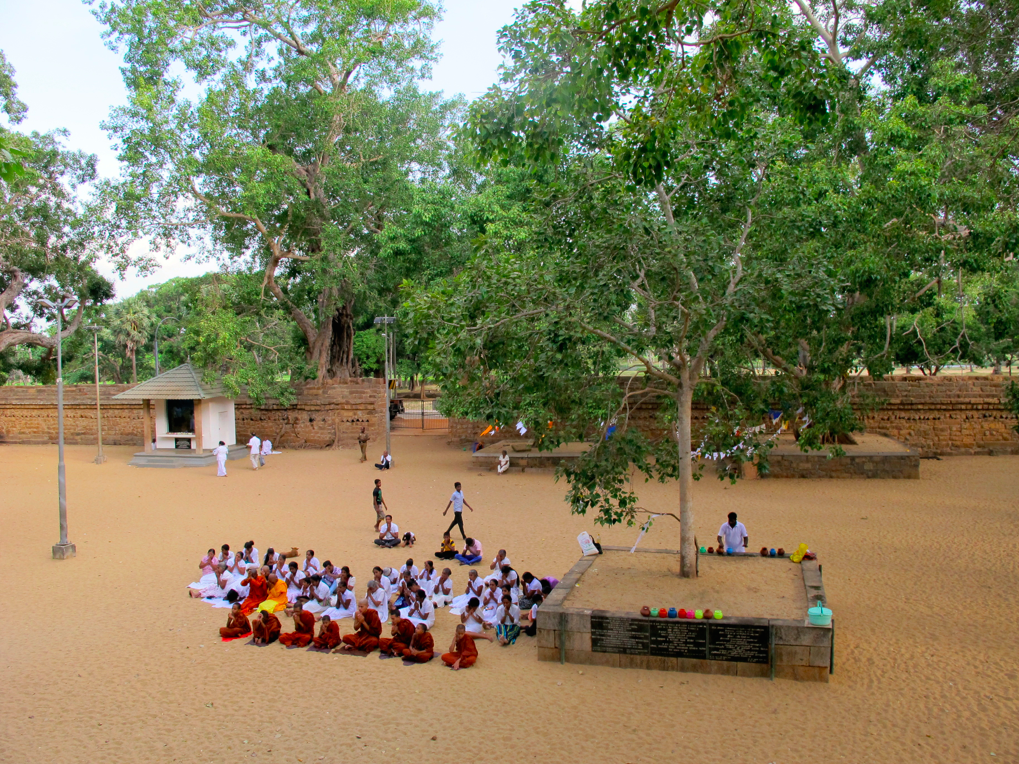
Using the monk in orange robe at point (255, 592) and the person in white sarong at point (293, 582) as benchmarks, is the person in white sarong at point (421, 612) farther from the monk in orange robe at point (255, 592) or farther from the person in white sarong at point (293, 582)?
the monk in orange robe at point (255, 592)

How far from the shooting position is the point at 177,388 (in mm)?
23703

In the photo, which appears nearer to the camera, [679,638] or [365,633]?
[679,638]

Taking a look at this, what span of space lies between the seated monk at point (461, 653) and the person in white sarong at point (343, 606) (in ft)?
7.01

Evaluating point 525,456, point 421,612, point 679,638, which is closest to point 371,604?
point 421,612

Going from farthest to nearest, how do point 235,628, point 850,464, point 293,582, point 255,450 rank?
point 255,450
point 850,464
point 293,582
point 235,628

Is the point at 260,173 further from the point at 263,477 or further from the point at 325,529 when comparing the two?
the point at 325,529

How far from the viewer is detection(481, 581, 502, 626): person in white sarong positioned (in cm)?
937

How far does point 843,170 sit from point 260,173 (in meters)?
17.1

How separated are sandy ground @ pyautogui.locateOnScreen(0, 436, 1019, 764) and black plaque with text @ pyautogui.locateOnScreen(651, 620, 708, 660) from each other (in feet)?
0.78

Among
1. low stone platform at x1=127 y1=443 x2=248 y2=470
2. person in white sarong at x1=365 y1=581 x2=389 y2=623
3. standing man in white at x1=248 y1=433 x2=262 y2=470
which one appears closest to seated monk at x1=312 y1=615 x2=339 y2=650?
person in white sarong at x1=365 y1=581 x2=389 y2=623

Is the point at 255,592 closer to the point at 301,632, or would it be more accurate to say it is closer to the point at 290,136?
the point at 301,632

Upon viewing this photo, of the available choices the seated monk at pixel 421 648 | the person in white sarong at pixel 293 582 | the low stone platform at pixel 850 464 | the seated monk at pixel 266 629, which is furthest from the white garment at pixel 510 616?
the low stone platform at pixel 850 464

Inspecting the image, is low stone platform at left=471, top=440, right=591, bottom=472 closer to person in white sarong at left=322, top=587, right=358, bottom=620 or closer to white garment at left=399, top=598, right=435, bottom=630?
person in white sarong at left=322, top=587, right=358, bottom=620

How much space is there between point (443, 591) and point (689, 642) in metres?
3.72
